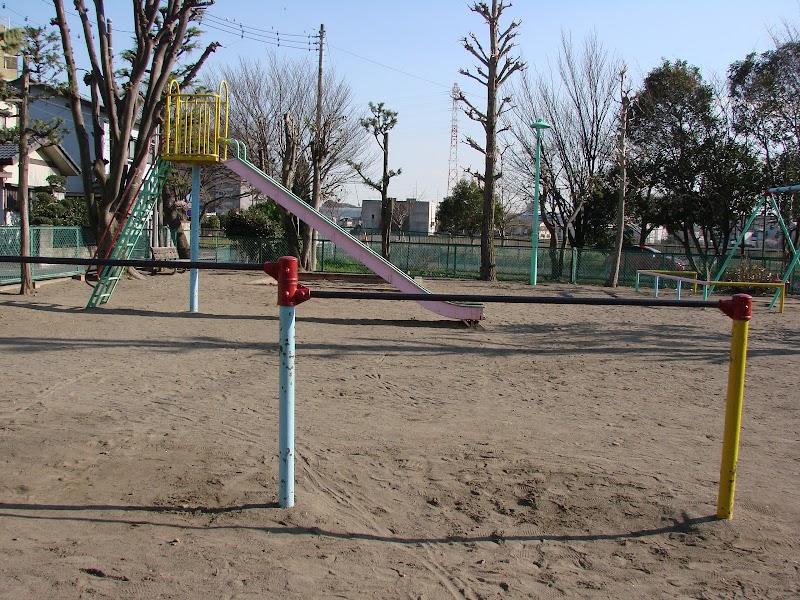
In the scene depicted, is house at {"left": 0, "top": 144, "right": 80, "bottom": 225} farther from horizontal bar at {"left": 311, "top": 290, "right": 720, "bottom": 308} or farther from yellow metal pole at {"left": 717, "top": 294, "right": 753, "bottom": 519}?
yellow metal pole at {"left": 717, "top": 294, "right": 753, "bottom": 519}

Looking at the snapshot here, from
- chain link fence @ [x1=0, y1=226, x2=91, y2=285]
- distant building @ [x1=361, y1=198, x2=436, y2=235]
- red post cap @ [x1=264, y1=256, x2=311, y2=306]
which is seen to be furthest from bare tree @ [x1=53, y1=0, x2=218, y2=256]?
distant building @ [x1=361, y1=198, x2=436, y2=235]

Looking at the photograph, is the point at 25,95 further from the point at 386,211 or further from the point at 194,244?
the point at 386,211

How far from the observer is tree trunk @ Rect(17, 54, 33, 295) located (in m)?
14.2

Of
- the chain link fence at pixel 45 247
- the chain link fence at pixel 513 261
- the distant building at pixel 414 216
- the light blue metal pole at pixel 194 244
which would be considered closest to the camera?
the light blue metal pole at pixel 194 244

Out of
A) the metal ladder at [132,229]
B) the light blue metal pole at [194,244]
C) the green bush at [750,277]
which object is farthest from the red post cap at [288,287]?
the green bush at [750,277]

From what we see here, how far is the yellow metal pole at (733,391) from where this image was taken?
12.5 ft

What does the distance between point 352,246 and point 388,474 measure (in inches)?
340

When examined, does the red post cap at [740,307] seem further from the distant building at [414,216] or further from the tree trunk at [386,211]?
the distant building at [414,216]

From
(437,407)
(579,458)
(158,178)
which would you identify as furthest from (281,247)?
(579,458)

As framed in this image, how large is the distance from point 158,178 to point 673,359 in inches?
396

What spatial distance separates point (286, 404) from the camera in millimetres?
3967

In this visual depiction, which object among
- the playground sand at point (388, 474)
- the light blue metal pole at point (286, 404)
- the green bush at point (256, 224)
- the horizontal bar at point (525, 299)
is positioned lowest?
the playground sand at point (388, 474)

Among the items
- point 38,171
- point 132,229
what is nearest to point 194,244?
point 132,229

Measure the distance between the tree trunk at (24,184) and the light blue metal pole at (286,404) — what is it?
12.4m
